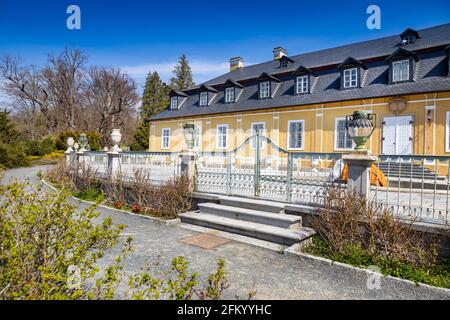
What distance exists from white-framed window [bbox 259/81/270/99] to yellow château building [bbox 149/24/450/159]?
72 mm

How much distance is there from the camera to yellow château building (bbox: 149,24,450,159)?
13.3m

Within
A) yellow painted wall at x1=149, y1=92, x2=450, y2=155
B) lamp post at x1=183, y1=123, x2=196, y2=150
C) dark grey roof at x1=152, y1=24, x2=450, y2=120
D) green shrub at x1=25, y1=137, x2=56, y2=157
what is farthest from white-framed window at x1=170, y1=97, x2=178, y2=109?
lamp post at x1=183, y1=123, x2=196, y2=150

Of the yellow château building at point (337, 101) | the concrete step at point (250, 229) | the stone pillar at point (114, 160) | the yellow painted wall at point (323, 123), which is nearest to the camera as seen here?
the concrete step at point (250, 229)

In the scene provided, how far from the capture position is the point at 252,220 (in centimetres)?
595

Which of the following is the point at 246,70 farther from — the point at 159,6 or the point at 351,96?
the point at 159,6

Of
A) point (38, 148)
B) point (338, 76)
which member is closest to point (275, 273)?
point (338, 76)

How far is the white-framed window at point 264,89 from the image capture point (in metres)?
19.5

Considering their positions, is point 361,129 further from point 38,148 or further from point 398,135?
point 38,148

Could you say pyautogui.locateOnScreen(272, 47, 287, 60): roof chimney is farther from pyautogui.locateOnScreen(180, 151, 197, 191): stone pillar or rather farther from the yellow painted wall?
pyautogui.locateOnScreen(180, 151, 197, 191): stone pillar

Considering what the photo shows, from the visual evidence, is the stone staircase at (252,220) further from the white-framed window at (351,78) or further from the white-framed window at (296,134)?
the white-framed window at (351,78)

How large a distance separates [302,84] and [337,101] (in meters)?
3.15

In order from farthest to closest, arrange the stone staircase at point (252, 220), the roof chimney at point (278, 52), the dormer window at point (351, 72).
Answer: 1. the roof chimney at point (278, 52)
2. the dormer window at point (351, 72)
3. the stone staircase at point (252, 220)

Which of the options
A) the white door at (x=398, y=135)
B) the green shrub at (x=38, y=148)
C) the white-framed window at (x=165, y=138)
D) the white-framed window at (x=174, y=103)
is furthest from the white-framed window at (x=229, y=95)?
the green shrub at (x=38, y=148)

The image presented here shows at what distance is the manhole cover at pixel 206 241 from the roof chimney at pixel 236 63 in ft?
78.2
